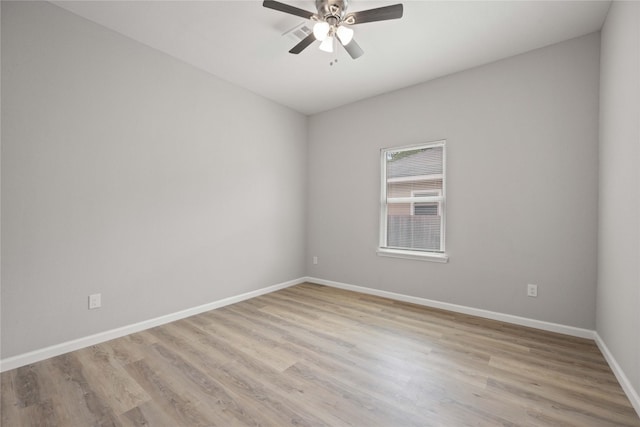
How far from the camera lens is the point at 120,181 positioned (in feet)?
8.71

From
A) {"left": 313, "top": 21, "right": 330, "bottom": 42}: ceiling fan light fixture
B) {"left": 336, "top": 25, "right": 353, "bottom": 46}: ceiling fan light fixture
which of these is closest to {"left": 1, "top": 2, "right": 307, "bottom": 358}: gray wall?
{"left": 313, "top": 21, "right": 330, "bottom": 42}: ceiling fan light fixture

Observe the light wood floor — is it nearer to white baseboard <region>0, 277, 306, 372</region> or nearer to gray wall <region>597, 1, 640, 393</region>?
white baseboard <region>0, 277, 306, 372</region>

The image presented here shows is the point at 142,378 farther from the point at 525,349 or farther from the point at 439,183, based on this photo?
the point at 439,183

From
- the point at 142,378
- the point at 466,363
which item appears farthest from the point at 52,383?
the point at 466,363

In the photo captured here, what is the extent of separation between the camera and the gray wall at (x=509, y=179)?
2637 mm

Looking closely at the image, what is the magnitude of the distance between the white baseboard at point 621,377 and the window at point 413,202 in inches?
58.8

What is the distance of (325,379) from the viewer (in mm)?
1968

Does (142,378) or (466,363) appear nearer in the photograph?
(142,378)

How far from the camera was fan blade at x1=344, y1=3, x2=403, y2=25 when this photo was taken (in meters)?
1.97

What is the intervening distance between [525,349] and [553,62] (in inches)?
110

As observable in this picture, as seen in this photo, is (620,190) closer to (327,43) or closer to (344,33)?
(344,33)

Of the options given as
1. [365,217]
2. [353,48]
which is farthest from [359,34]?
[365,217]

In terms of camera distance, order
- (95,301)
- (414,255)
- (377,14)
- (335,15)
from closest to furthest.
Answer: (377,14)
(335,15)
(95,301)
(414,255)

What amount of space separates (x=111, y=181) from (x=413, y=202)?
136 inches
